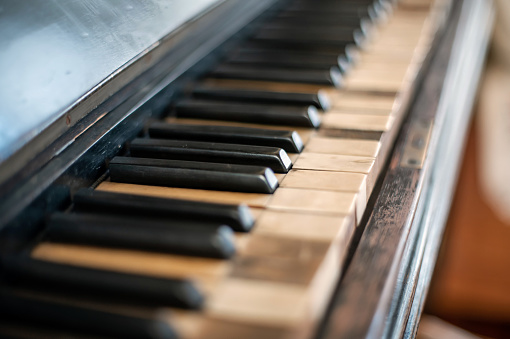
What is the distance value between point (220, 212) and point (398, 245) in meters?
0.20

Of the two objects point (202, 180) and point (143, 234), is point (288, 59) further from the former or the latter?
point (143, 234)

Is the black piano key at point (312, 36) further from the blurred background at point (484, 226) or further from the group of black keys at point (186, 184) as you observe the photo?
the blurred background at point (484, 226)

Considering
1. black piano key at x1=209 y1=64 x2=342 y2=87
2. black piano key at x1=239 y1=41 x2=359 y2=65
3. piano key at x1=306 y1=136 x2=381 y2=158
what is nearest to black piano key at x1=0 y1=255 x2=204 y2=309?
piano key at x1=306 y1=136 x2=381 y2=158

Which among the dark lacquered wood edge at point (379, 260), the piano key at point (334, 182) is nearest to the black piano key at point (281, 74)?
the dark lacquered wood edge at point (379, 260)

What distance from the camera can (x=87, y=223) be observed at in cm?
63

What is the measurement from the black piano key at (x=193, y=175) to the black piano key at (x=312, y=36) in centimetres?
63

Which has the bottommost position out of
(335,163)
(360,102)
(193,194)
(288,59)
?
(193,194)

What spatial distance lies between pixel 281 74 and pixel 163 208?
0.56 metres

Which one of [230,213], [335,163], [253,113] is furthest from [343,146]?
[230,213]

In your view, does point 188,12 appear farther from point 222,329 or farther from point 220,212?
point 222,329

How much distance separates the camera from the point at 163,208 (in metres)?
0.65

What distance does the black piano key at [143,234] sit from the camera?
0.58m

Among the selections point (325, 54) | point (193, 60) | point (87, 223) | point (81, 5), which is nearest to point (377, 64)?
point (325, 54)

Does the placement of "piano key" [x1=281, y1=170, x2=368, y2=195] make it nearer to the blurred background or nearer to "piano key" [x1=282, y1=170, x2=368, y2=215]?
"piano key" [x1=282, y1=170, x2=368, y2=215]
